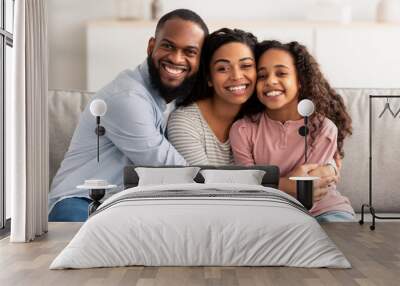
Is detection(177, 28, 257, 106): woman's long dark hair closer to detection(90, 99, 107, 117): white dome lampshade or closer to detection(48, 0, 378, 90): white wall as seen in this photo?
detection(48, 0, 378, 90): white wall

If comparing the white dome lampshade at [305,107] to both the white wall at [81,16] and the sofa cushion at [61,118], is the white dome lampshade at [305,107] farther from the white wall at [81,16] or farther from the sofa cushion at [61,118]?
the sofa cushion at [61,118]

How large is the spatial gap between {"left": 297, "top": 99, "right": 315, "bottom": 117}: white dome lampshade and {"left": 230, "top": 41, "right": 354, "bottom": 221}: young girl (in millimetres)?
99

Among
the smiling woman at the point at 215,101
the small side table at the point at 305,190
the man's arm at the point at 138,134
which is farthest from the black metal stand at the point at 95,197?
the small side table at the point at 305,190

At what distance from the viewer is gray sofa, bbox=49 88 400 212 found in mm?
6301

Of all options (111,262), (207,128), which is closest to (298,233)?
(111,262)

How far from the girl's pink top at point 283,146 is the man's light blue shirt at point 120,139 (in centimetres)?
60

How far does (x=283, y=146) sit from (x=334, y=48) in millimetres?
1062

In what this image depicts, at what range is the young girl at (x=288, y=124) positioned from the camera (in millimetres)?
6195

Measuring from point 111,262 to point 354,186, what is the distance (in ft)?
9.86

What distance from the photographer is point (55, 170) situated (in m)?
6.33

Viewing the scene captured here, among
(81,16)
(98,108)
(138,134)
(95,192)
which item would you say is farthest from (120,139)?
(81,16)

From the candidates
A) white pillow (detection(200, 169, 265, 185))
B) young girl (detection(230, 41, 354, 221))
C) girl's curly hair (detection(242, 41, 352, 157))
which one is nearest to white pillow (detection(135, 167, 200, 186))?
white pillow (detection(200, 169, 265, 185))

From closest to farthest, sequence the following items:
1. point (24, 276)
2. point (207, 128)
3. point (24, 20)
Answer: point (24, 276) → point (24, 20) → point (207, 128)

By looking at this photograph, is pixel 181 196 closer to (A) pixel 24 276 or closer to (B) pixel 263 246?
(B) pixel 263 246
